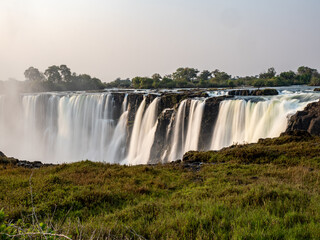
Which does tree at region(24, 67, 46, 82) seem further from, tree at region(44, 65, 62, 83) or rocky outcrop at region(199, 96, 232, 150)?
rocky outcrop at region(199, 96, 232, 150)

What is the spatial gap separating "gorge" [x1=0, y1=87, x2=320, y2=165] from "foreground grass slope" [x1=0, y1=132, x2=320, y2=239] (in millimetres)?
6340

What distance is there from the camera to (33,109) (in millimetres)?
38812

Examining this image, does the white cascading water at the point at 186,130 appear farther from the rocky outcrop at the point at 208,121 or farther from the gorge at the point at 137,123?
the rocky outcrop at the point at 208,121

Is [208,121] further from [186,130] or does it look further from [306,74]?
[306,74]

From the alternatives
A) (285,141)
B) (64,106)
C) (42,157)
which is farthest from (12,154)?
(285,141)

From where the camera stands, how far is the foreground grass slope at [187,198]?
426cm

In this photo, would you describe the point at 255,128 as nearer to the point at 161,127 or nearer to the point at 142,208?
the point at 161,127

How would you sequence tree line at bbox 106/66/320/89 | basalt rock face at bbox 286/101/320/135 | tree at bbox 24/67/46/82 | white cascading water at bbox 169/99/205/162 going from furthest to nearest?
1. tree at bbox 24/67/46/82
2. tree line at bbox 106/66/320/89
3. white cascading water at bbox 169/99/205/162
4. basalt rock face at bbox 286/101/320/135

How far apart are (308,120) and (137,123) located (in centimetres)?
1935

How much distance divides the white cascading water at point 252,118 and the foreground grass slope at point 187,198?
14.0 feet

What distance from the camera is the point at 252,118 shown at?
62.6 ft

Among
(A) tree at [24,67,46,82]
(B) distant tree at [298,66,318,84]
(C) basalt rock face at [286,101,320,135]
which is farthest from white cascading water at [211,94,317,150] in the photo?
(A) tree at [24,67,46,82]

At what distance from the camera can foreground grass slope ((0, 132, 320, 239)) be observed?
4.26 metres

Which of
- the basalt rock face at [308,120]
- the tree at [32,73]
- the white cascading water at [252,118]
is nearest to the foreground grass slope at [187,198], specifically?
the basalt rock face at [308,120]
